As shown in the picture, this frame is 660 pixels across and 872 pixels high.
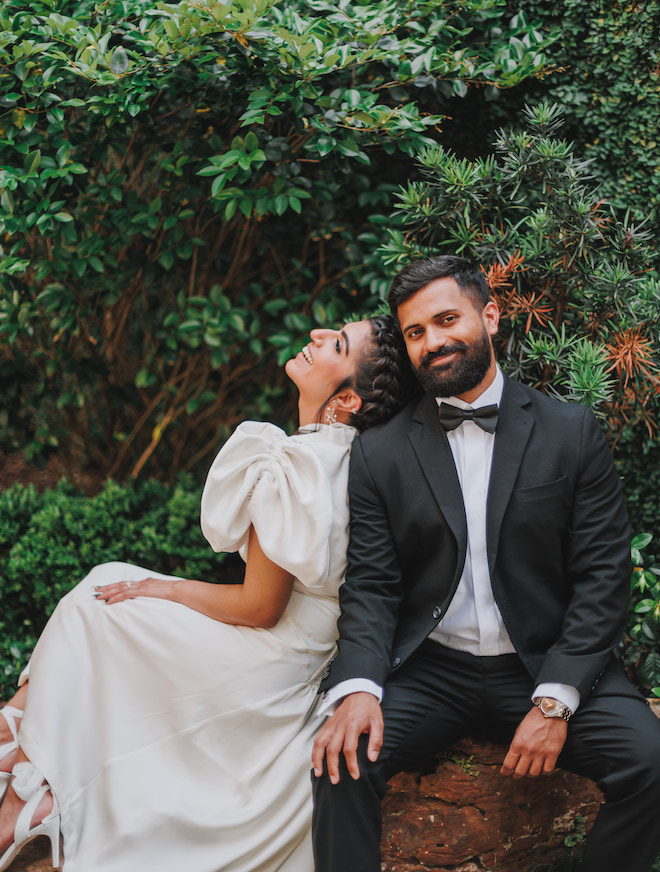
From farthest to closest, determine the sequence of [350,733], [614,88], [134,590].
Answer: [614,88], [134,590], [350,733]

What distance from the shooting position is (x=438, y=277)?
262cm

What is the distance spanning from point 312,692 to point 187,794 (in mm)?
514

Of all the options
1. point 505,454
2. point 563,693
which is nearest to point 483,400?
point 505,454

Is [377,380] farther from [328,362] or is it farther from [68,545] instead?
[68,545]

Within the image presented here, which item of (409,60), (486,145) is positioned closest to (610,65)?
(486,145)

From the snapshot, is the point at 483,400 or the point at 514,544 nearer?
the point at 514,544

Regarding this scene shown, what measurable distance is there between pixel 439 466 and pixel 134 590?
3.80 feet

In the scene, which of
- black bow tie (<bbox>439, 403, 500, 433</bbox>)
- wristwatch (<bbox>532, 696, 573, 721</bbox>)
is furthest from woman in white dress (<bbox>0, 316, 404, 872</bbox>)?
wristwatch (<bbox>532, 696, 573, 721</bbox>)

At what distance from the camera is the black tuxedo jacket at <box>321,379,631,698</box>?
2479 millimetres

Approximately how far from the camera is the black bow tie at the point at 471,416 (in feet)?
8.45

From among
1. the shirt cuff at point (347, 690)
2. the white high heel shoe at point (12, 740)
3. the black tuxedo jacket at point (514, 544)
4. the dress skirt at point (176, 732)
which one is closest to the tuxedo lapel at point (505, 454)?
the black tuxedo jacket at point (514, 544)

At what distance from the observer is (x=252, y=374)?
16.3 feet

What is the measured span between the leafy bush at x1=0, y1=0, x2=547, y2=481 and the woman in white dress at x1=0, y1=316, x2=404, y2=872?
117 centimetres

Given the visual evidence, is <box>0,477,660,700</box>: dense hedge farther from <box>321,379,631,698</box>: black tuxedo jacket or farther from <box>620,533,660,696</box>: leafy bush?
<box>620,533,660,696</box>: leafy bush
